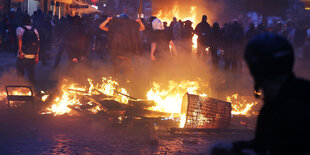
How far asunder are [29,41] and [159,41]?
151 inches

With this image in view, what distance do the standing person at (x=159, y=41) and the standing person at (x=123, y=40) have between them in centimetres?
216

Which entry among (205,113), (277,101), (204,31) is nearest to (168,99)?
(205,113)

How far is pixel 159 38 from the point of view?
36.3 ft

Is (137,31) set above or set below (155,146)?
above

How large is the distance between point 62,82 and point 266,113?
30.7 feet

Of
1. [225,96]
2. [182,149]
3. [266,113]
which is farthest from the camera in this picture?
[225,96]

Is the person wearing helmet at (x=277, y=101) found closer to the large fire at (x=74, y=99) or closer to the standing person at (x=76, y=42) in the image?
the large fire at (x=74, y=99)

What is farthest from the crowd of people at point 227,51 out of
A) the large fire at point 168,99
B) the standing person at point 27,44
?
the large fire at point 168,99

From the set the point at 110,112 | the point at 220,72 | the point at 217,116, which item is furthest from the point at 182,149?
the point at 220,72

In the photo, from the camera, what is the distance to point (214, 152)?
2.10m

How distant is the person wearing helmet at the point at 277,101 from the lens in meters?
1.70

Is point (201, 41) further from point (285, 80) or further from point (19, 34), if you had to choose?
point (285, 80)

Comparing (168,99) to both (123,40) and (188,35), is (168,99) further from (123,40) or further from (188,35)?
(188,35)

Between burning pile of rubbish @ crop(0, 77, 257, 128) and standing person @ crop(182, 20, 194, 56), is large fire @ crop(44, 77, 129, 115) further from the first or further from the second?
standing person @ crop(182, 20, 194, 56)
